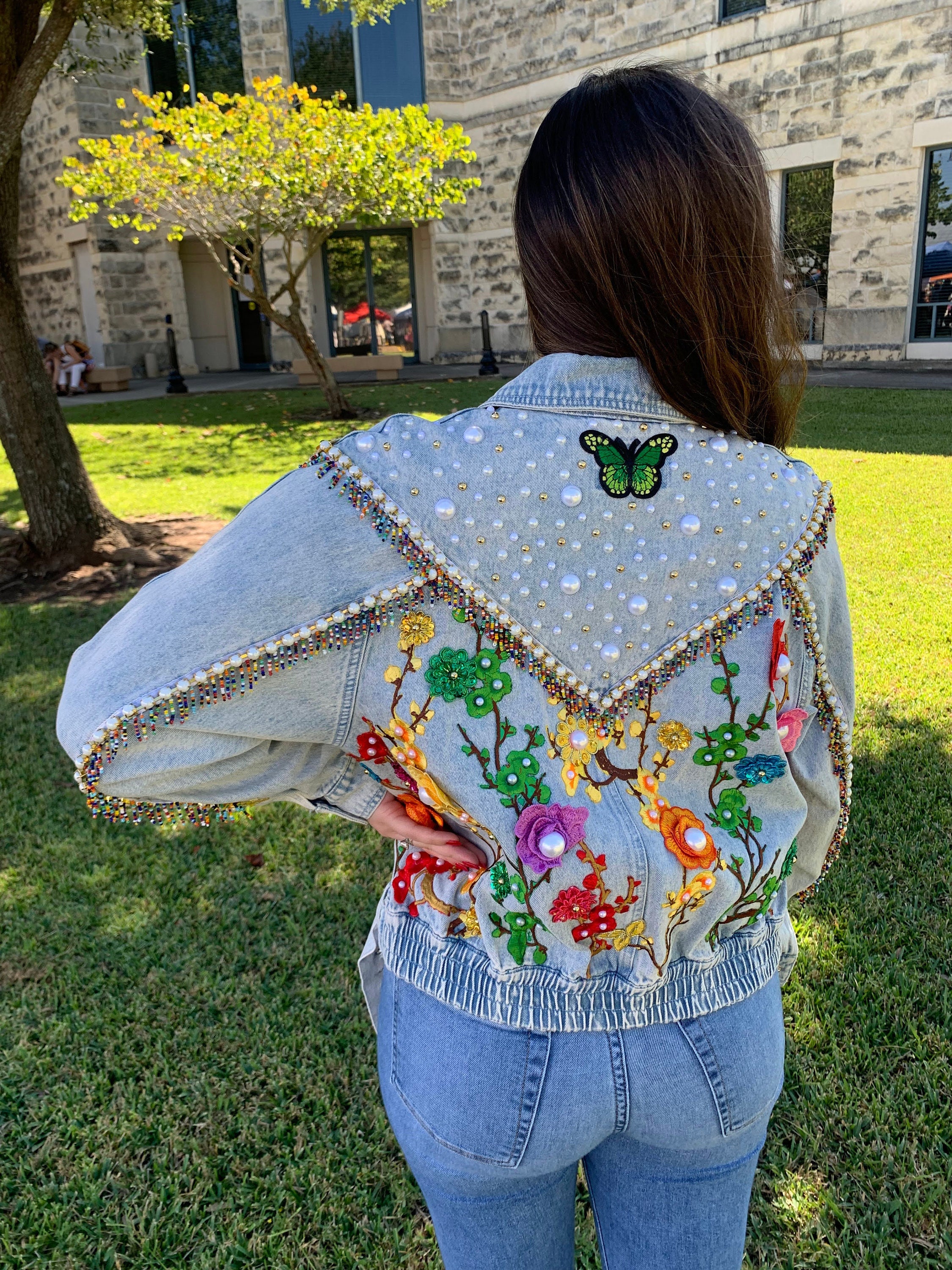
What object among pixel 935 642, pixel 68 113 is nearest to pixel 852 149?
pixel 935 642

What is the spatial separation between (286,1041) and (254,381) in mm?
17658

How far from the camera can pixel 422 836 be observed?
1200 millimetres

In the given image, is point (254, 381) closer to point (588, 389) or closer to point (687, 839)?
point (588, 389)

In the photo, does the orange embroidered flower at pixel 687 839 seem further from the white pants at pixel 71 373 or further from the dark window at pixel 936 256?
the white pants at pixel 71 373

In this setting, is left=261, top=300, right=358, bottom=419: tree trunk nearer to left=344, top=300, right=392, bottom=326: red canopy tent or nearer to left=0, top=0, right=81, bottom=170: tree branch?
left=0, top=0, right=81, bottom=170: tree branch

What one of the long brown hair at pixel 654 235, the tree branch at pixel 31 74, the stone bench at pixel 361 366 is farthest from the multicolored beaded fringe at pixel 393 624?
the stone bench at pixel 361 366

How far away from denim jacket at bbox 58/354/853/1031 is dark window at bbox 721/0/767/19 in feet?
56.4

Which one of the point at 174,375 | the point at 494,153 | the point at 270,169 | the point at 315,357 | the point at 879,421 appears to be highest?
the point at 494,153

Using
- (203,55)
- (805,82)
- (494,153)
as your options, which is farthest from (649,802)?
(203,55)

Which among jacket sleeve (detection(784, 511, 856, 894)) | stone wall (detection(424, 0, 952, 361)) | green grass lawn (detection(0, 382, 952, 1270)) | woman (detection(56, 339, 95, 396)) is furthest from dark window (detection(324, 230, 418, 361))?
jacket sleeve (detection(784, 511, 856, 894))

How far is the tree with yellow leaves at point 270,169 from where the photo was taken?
1022 cm

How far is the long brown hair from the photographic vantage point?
1.04 m

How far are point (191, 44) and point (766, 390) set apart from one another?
74.9 feet

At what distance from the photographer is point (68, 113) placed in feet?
61.7
